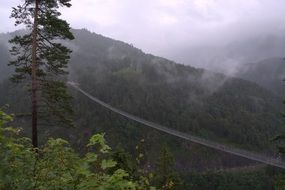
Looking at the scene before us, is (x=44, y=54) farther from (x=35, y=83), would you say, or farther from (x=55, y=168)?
(x=55, y=168)

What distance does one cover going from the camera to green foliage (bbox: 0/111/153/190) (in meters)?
4.95

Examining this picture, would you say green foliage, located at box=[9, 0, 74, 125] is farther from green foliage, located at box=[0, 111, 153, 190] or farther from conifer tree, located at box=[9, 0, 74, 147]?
green foliage, located at box=[0, 111, 153, 190]

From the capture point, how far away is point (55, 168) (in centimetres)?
642

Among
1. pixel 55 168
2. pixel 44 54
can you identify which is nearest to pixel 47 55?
pixel 44 54

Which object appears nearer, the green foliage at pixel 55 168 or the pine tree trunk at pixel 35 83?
the green foliage at pixel 55 168

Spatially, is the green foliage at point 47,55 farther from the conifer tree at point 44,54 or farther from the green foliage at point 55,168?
the green foliage at point 55,168

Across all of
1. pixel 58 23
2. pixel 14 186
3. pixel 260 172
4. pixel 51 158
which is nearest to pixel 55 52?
pixel 58 23

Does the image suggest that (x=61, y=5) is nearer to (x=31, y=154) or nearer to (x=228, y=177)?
(x=31, y=154)

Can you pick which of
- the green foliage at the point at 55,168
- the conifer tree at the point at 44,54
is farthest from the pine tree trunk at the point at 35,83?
the green foliage at the point at 55,168

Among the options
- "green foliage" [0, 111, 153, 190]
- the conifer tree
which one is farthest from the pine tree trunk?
"green foliage" [0, 111, 153, 190]

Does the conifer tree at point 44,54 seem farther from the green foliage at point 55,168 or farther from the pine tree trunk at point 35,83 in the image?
the green foliage at point 55,168

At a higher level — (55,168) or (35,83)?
(35,83)

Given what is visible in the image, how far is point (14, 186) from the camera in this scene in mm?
5062

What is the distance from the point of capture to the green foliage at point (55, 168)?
4.95 meters
